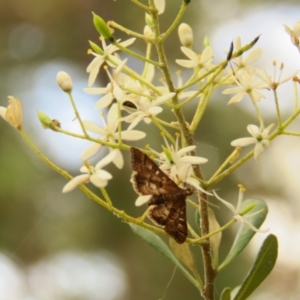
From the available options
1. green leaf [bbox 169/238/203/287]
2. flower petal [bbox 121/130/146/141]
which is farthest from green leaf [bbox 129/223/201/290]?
flower petal [bbox 121/130/146/141]

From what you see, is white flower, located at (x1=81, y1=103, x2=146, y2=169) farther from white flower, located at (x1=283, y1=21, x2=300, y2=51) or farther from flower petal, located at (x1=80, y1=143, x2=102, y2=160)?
white flower, located at (x1=283, y1=21, x2=300, y2=51)

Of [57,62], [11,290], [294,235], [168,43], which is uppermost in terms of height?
[168,43]

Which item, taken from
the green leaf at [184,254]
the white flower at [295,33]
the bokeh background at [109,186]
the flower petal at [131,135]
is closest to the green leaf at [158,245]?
the green leaf at [184,254]

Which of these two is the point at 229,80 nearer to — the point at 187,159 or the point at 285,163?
the point at 187,159

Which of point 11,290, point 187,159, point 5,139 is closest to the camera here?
point 187,159

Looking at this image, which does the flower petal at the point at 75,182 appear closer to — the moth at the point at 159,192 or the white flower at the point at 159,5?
the moth at the point at 159,192

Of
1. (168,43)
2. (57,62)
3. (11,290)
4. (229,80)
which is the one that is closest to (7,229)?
(11,290)

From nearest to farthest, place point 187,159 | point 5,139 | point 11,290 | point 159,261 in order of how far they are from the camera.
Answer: point 187,159, point 11,290, point 159,261, point 5,139
